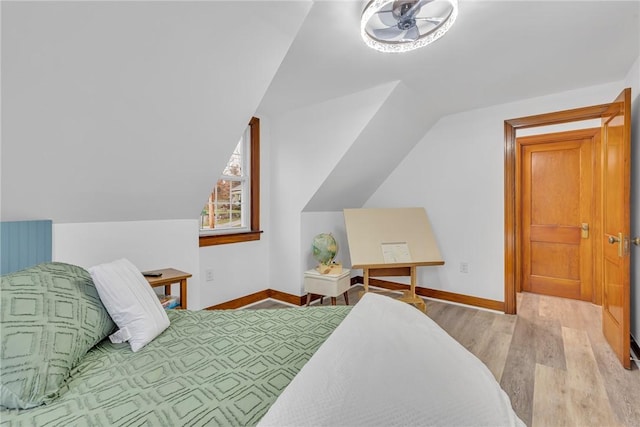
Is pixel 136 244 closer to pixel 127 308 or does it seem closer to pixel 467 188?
pixel 127 308

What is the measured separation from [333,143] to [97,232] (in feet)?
7.15

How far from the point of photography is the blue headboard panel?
156cm

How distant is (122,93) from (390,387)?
5.98ft

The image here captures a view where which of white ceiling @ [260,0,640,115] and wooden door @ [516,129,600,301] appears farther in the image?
wooden door @ [516,129,600,301]

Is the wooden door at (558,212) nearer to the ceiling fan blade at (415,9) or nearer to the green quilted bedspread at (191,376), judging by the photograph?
the ceiling fan blade at (415,9)

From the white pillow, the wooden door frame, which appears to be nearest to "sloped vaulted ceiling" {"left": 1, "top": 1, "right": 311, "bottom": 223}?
the white pillow

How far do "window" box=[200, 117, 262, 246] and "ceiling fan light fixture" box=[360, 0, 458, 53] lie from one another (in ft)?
6.34

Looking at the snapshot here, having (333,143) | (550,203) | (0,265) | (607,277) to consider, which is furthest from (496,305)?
(0,265)

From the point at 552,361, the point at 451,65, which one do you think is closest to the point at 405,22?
the point at 451,65

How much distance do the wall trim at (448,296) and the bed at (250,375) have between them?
7.69 ft

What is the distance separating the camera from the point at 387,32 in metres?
1.75

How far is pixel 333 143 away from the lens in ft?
9.92

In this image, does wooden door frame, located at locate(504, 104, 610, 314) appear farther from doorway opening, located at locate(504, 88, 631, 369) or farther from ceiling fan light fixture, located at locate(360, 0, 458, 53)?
ceiling fan light fixture, located at locate(360, 0, 458, 53)

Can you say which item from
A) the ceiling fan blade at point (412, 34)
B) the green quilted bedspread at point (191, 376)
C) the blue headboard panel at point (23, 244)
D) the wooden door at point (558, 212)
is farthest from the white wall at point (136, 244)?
the wooden door at point (558, 212)
